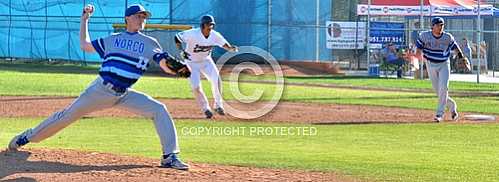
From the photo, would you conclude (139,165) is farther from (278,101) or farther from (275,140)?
(278,101)

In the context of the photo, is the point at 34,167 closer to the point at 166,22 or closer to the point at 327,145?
the point at 327,145

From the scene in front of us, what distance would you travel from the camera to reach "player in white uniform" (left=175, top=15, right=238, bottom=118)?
18.6m

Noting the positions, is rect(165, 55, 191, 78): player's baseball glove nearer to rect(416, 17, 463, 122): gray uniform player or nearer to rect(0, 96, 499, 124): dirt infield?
rect(0, 96, 499, 124): dirt infield

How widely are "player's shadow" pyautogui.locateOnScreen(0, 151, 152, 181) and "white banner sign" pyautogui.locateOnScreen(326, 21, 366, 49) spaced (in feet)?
103

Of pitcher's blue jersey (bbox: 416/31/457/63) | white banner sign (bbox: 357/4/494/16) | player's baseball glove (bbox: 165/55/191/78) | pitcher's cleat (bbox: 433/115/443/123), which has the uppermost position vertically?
white banner sign (bbox: 357/4/494/16)

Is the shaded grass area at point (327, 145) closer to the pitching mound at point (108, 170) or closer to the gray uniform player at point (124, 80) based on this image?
the pitching mound at point (108, 170)

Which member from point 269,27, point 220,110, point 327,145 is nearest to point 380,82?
point 269,27

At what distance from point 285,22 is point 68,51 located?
1016cm

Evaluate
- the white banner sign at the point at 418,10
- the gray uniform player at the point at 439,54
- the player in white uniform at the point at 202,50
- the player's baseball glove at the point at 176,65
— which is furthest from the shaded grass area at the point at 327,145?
the white banner sign at the point at 418,10

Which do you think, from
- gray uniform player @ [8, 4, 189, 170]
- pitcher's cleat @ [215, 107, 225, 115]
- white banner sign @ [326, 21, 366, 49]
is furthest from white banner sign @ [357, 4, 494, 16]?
gray uniform player @ [8, 4, 189, 170]

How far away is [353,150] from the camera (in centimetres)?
1367

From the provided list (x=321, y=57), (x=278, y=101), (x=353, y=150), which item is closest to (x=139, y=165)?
(x=353, y=150)

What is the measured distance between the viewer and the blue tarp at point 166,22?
4272 cm

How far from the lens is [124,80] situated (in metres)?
10.1
